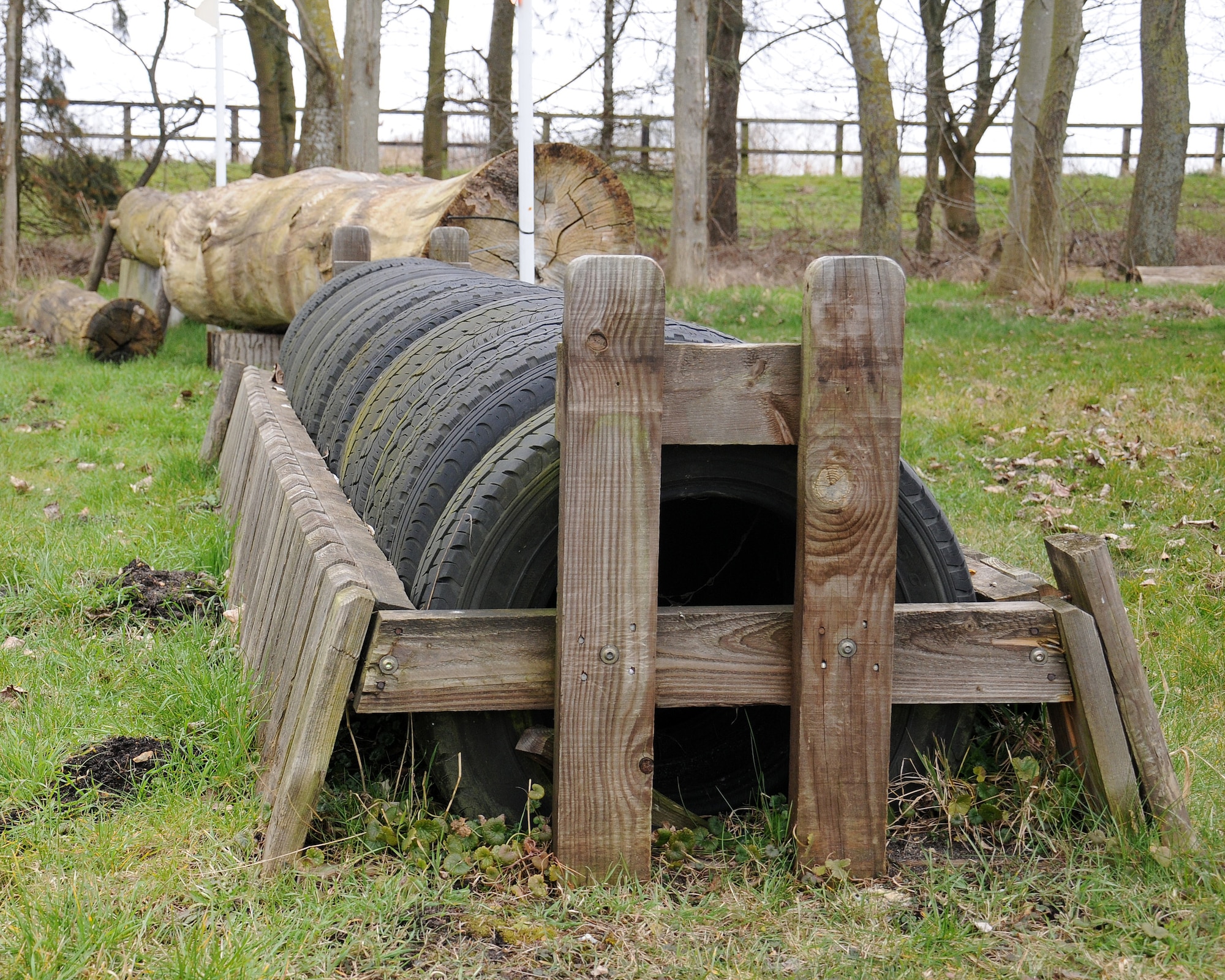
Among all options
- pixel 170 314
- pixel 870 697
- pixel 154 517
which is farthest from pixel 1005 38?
pixel 870 697

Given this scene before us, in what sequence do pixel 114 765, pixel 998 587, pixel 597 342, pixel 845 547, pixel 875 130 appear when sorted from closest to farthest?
pixel 597 342
pixel 845 547
pixel 114 765
pixel 998 587
pixel 875 130

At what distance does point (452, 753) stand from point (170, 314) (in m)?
11.4

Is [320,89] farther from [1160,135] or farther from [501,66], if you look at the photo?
[1160,135]

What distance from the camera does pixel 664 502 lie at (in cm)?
277

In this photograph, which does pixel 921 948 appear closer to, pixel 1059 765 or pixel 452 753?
pixel 1059 765

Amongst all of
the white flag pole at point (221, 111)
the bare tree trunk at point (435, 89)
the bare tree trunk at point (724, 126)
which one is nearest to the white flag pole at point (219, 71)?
the white flag pole at point (221, 111)

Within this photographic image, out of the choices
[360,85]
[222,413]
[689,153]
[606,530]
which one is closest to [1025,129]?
[689,153]

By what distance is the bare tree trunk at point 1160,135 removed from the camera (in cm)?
1612

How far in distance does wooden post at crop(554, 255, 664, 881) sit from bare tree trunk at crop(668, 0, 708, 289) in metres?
12.8

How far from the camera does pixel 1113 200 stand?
25766 millimetres

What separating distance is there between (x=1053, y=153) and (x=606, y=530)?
518 inches

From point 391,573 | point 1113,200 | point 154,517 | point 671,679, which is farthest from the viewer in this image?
point 1113,200

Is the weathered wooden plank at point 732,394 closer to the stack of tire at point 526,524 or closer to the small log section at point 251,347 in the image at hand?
the stack of tire at point 526,524

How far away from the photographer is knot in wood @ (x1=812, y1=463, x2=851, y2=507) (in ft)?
7.84
